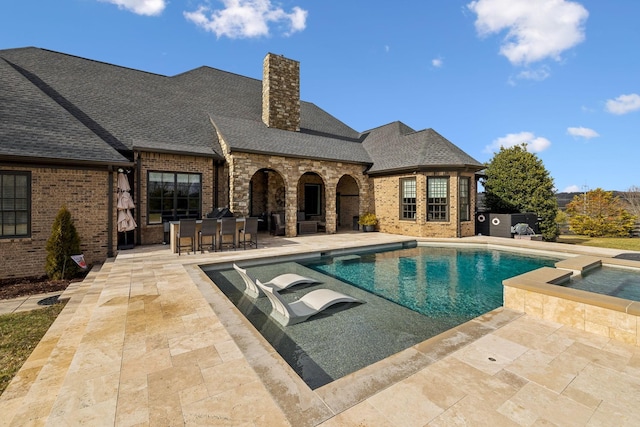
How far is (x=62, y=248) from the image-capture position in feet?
24.1

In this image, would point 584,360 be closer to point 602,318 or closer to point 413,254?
point 602,318

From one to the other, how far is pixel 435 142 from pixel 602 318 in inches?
476

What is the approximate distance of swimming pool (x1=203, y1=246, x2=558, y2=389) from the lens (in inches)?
136

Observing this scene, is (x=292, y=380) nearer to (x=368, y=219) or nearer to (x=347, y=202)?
(x=368, y=219)

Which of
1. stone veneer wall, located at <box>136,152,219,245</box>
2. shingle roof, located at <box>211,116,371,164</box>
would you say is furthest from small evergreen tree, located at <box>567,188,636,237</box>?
stone veneer wall, located at <box>136,152,219,245</box>

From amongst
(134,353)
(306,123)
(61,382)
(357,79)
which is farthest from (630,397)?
(357,79)

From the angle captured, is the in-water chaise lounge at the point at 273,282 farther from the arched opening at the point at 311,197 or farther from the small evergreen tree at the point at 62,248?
the arched opening at the point at 311,197

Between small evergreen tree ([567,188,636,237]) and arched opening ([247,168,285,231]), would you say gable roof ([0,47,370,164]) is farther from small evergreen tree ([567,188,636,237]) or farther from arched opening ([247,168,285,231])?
small evergreen tree ([567,188,636,237])

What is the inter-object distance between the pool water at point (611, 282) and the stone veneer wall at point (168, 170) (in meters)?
11.8

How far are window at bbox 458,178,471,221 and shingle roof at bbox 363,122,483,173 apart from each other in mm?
778

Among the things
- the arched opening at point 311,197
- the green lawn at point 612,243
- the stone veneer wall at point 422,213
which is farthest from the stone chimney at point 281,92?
the green lawn at point 612,243

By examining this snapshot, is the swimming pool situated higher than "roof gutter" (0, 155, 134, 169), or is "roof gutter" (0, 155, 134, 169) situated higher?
"roof gutter" (0, 155, 134, 169)

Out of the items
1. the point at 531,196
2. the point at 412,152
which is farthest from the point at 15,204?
the point at 531,196

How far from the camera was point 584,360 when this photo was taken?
2.95 meters
